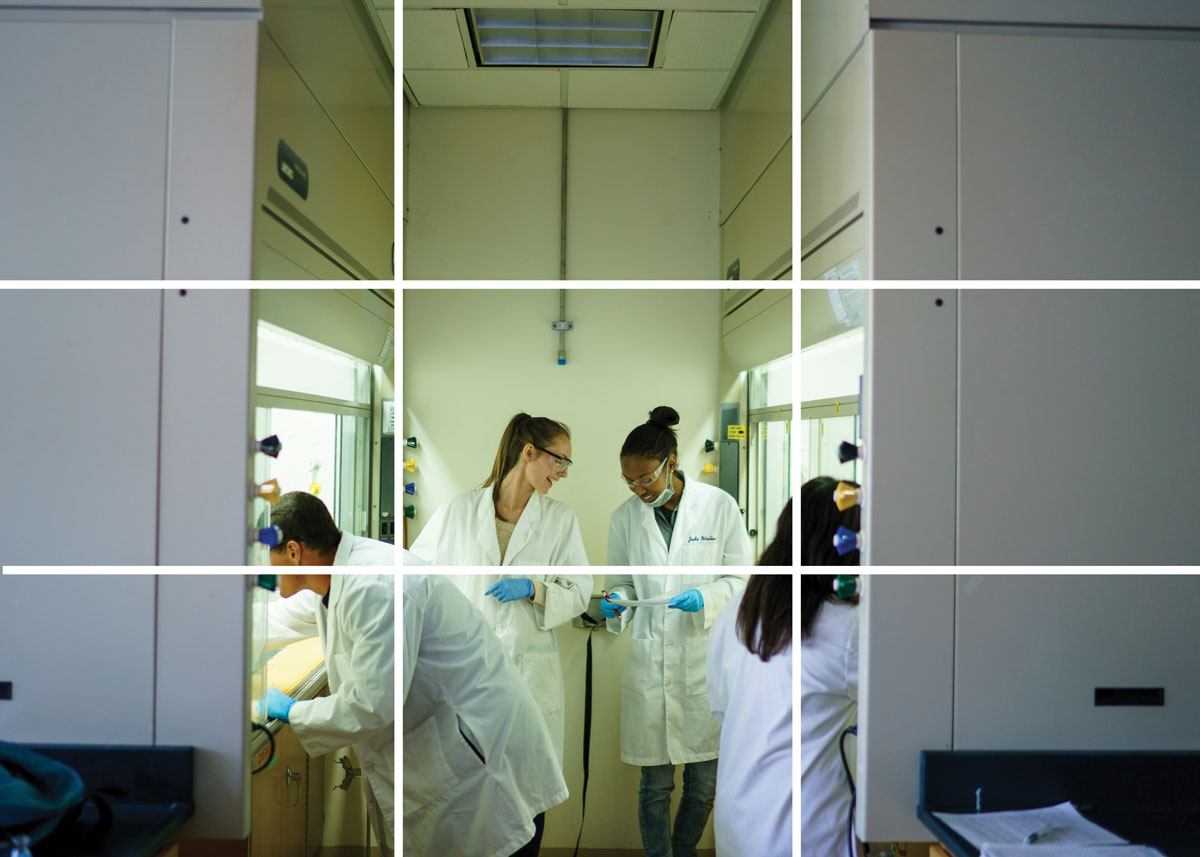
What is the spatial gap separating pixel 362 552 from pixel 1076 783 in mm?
1312

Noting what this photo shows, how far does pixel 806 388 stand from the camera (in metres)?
1.12

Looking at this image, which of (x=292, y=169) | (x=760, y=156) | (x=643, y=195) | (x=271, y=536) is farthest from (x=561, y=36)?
(x=271, y=536)

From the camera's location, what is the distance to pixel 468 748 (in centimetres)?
130

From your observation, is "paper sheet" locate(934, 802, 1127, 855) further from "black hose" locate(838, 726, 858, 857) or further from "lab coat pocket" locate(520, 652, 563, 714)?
"lab coat pocket" locate(520, 652, 563, 714)

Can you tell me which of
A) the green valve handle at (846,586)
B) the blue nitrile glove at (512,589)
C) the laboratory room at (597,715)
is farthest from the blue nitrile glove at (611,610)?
the green valve handle at (846,586)

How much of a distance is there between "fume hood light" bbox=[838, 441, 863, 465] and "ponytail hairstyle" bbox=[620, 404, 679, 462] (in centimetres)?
29

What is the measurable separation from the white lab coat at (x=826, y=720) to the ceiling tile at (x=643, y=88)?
0.98 meters

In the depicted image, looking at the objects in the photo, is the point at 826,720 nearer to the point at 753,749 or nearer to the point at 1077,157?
the point at 753,749

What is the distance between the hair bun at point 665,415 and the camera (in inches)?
45.7

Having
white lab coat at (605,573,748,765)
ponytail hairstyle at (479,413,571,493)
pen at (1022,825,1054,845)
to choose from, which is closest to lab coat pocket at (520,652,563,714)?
white lab coat at (605,573,748,765)

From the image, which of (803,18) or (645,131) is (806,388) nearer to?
(645,131)

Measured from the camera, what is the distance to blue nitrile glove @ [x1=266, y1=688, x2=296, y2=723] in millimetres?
1135

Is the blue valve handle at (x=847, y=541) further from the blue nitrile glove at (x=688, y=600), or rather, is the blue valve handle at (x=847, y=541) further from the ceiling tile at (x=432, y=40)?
the ceiling tile at (x=432, y=40)

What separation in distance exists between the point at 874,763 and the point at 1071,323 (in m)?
0.83
